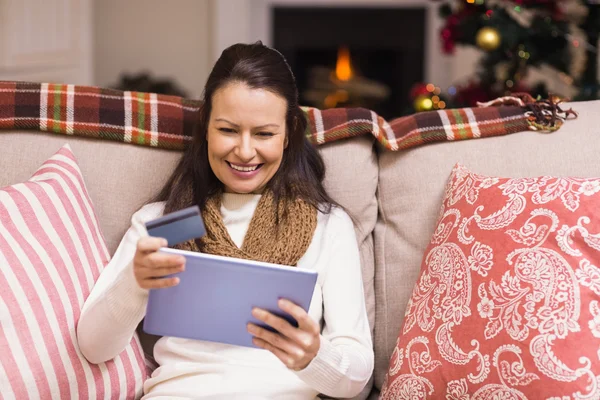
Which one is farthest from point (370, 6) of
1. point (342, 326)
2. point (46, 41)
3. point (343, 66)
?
point (342, 326)

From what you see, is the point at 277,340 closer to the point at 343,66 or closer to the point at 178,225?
the point at 178,225

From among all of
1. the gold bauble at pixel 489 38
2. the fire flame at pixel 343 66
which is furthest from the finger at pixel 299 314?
the fire flame at pixel 343 66

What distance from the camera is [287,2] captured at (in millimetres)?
4754

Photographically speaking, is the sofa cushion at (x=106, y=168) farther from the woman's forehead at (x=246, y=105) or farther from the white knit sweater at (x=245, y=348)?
the woman's forehead at (x=246, y=105)

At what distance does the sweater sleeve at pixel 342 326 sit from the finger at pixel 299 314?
0.10 m

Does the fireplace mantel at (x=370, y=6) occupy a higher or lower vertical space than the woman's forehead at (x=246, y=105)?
higher

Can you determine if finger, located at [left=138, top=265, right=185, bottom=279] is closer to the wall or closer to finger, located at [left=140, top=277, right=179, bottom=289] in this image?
finger, located at [left=140, top=277, right=179, bottom=289]

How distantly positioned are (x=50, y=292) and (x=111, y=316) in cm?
12

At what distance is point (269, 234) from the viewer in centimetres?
142

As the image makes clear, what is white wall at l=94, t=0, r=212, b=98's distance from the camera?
14.2ft

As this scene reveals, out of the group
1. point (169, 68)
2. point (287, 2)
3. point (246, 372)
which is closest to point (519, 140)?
point (246, 372)

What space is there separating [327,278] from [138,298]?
1.21 ft

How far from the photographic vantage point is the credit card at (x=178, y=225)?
1.04 meters

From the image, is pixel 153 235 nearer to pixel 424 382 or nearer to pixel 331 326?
pixel 331 326
